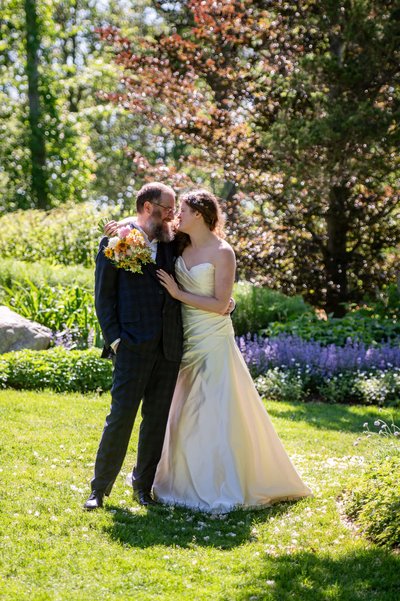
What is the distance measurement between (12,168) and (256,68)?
11544 mm

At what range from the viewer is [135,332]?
15.2 ft

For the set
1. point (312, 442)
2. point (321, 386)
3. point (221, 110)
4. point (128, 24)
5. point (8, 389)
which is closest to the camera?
point (312, 442)

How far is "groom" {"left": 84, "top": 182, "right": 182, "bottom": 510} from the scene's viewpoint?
4656 mm

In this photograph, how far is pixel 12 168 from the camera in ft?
71.1

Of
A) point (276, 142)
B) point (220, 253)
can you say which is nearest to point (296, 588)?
point (220, 253)

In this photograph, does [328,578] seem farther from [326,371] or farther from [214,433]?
[326,371]

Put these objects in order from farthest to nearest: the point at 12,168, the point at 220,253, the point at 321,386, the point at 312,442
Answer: the point at 12,168
the point at 321,386
the point at 312,442
the point at 220,253

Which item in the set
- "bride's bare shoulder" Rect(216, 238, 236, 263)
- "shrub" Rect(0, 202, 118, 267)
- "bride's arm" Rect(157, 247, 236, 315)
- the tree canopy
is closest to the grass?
"bride's arm" Rect(157, 247, 236, 315)

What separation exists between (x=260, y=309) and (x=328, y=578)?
684 centimetres

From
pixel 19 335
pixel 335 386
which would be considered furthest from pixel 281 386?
pixel 19 335

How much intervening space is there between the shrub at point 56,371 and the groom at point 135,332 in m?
3.33

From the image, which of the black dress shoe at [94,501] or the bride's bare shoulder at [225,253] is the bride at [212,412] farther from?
the black dress shoe at [94,501]

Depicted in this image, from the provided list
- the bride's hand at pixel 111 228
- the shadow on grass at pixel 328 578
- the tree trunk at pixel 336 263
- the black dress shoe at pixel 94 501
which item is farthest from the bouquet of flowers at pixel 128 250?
the tree trunk at pixel 336 263

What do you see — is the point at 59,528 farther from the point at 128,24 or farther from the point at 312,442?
the point at 128,24
